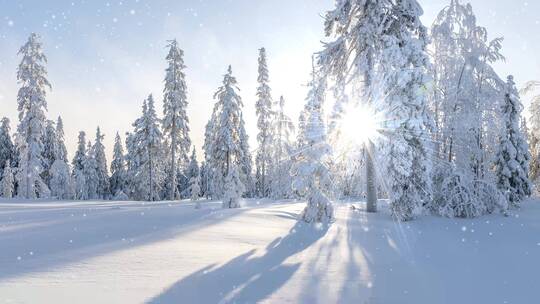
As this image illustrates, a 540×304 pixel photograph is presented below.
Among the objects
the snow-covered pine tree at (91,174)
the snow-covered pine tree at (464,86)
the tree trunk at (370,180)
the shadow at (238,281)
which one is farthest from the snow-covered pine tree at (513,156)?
the snow-covered pine tree at (91,174)

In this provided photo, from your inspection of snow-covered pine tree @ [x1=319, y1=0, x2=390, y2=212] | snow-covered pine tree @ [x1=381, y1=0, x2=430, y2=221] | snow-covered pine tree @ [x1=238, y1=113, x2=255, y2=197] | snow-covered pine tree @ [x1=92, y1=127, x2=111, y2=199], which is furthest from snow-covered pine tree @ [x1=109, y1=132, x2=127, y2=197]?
snow-covered pine tree @ [x1=381, y1=0, x2=430, y2=221]

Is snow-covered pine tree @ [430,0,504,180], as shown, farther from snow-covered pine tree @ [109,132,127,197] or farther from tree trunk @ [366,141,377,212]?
snow-covered pine tree @ [109,132,127,197]

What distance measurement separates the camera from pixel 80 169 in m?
67.3

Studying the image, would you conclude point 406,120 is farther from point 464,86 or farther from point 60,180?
point 60,180

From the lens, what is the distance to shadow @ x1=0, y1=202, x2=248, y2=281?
6.54 meters

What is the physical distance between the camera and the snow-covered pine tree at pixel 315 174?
565 inches

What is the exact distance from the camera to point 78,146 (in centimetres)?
6744

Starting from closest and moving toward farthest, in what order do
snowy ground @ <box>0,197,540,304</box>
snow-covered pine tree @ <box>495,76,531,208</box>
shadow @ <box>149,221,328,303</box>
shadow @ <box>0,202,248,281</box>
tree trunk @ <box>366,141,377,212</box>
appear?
shadow @ <box>149,221,328,303</box> → snowy ground @ <box>0,197,540,304</box> → shadow @ <box>0,202,248,281</box> → tree trunk @ <box>366,141,377,212</box> → snow-covered pine tree @ <box>495,76,531,208</box>

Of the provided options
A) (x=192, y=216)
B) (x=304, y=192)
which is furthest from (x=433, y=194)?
(x=192, y=216)

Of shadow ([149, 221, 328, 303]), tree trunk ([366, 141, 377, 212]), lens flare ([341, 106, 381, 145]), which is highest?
lens flare ([341, 106, 381, 145])

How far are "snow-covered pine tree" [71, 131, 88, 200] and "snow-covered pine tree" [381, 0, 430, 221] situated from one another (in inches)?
2169

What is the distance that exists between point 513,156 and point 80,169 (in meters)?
61.2

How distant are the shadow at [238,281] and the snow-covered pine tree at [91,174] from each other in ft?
204

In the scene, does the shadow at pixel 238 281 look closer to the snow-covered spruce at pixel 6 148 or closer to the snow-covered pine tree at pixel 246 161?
the snow-covered pine tree at pixel 246 161
